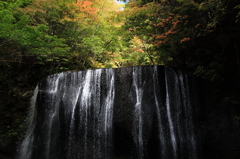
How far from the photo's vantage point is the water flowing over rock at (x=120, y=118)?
6770 millimetres

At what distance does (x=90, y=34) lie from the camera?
1121 centimetres

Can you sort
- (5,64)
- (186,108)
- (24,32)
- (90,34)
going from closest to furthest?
(24,32), (186,108), (5,64), (90,34)

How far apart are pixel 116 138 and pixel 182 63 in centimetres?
505

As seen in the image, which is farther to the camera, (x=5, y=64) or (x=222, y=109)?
(x=5, y=64)

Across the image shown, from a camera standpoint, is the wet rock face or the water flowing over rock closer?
the wet rock face

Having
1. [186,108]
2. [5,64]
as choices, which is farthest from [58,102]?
[186,108]

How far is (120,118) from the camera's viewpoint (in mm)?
7230

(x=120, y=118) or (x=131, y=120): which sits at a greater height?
(x=120, y=118)

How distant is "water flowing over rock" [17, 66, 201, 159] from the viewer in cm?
677

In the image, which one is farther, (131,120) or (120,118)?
(120,118)

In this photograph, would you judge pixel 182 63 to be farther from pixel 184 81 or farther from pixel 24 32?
pixel 24 32

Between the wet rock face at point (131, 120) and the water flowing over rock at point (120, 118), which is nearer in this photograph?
the wet rock face at point (131, 120)

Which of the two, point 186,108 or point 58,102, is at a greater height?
point 58,102

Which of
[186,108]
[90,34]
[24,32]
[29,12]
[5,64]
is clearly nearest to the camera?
[24,32]
